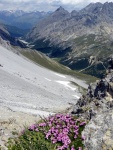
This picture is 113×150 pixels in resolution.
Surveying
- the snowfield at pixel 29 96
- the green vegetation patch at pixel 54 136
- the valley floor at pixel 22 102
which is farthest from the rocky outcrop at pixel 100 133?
the snowfield at pixel 29 96

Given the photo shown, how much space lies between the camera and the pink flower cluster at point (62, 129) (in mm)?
13927

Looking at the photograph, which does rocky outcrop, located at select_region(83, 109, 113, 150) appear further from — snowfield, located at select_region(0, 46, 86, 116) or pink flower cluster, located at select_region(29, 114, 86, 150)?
snowfield, located at select_region(0, 46, 86, 116)

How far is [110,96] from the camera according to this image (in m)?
20.8

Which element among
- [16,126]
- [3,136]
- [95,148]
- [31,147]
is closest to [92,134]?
[95,148]

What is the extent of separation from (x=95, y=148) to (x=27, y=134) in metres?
3.88

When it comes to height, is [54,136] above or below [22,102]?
above

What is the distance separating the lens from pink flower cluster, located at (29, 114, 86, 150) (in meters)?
13.9

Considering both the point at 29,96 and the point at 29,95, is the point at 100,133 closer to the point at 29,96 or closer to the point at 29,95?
the point at 29,96

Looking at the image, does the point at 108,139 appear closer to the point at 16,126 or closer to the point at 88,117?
the point at 88,117

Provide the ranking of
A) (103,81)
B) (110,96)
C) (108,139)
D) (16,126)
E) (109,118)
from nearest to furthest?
1. (108,139)
2. (109,118)
3. (110,96)
4. (16,126)
5. (103,81)

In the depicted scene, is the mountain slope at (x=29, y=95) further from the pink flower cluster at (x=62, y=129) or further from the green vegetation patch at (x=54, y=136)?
the green vegetation patch at (x=54, y=136)

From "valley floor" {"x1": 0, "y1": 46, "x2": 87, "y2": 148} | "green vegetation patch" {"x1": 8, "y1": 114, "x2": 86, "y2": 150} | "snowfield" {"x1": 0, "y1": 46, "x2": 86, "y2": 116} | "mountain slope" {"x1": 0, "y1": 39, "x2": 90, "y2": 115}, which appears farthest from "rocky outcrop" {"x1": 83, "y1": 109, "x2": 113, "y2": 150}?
"mountain slope" {"x1": 0, "y1": 39, "x2": 90, "y2": 115}

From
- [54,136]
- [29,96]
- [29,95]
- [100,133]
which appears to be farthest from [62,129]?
[29,95]

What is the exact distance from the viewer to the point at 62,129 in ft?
49.9
